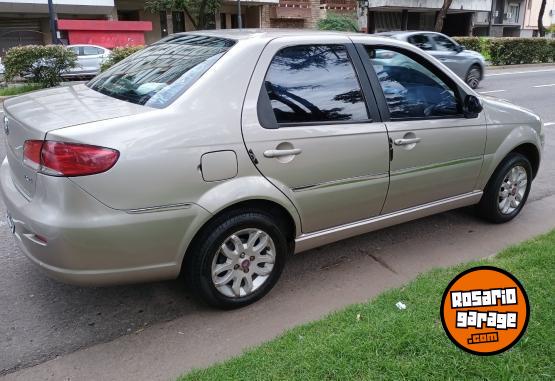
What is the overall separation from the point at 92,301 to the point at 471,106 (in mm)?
3146

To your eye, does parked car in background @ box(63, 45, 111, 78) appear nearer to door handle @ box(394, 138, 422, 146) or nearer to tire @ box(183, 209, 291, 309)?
door handle @ box(394, 138, 422, 146)

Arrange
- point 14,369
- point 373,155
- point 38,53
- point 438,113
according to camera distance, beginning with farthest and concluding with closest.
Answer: point 38,53
point 438,113
point 373,155
point 14,369

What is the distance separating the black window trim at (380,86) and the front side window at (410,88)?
0.02 meters

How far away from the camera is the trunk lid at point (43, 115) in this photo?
277 cm

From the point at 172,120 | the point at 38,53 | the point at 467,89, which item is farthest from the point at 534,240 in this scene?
the point at 38,53

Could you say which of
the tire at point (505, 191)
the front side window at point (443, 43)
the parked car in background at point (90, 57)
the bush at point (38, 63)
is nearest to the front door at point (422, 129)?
the tire at point (505, 191)

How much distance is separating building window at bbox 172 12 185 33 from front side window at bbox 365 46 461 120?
2723 cm

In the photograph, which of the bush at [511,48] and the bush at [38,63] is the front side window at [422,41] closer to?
the bush at [38,63]

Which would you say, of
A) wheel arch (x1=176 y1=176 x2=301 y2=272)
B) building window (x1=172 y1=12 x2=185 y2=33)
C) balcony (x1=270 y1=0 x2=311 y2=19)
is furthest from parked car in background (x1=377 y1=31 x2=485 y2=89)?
building window (x1=172 y1=12 x2=185 y2=33)

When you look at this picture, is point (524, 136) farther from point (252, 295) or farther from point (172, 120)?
point (172, 120)

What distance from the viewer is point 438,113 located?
154 inches

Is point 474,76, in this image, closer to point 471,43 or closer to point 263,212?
point 471,43

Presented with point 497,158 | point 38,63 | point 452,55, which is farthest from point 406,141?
point 38,63

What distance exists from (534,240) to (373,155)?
61.5 inches
